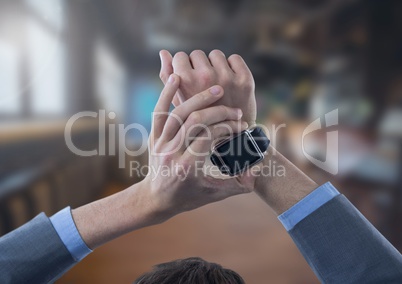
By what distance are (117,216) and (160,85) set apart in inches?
41.1

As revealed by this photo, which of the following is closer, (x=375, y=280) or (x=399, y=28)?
(x=375, y=280)

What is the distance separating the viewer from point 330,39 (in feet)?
4.81

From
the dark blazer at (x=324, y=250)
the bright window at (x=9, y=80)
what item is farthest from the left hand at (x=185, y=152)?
the bright window at (x=9, y=80)

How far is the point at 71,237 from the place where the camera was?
1.58 feet

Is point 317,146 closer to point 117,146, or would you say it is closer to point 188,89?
A: point 117,146

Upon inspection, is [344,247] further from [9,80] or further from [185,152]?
[9,80]

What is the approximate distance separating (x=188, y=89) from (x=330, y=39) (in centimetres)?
108

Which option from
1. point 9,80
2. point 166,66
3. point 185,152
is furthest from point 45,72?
point 185,152

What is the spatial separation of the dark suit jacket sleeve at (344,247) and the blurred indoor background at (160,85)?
98 cm

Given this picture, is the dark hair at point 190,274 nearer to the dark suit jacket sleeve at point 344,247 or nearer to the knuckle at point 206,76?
the dark suit jacket sleeve at point 344,247

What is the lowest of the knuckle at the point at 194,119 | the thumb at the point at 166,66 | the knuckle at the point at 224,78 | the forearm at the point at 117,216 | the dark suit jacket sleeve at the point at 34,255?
the dark suit jacket sleeve at the point at 34,255

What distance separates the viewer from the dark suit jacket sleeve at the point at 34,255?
1.54ft

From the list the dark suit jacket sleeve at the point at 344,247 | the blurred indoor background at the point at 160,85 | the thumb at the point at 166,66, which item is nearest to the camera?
the dark suit jacket sleeve at the point at 344,247

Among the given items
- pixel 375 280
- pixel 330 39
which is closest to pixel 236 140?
pixel 375 280
